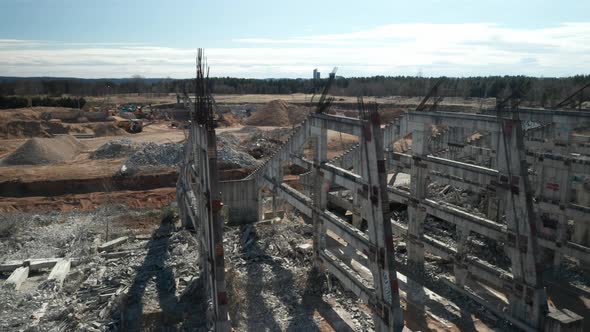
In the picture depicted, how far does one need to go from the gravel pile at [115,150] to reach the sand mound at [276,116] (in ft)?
73.8

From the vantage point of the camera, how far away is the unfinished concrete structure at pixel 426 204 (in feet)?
36.2

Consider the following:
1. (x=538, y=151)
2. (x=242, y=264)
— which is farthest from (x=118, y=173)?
(x=538, y=151)

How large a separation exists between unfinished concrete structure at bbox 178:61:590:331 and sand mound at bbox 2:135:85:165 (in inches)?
782

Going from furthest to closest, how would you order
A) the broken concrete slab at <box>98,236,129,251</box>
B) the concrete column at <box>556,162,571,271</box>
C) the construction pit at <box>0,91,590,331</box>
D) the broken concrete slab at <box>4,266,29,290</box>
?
the broken concrete slab at <box>98,236,129,251</box> < the concrete column at <box>556,162,571,271</box> < the broken concrete slab at <box>4,266,29,290</box> < the construction pit at <box>0,91,590,331</box>

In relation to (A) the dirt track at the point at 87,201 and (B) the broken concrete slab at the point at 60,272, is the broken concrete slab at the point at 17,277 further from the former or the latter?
(A) the dirt track at the point at 87,201

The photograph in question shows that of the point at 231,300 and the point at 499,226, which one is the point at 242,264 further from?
the point at 499,226

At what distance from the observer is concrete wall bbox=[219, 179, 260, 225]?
21.3 metres

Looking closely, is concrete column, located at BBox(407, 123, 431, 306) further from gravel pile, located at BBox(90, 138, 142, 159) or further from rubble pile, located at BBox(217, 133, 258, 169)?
gravel pile, located at BBox(90, 138, 142, 159)

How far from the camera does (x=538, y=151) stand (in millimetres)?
18781

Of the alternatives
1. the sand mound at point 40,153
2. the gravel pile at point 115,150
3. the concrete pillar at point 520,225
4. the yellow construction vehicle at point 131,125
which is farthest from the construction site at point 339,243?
the yellow construction vehicle at point 131,125

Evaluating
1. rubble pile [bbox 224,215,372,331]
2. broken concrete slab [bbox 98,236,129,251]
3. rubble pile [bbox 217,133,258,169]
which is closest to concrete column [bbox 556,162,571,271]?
rubble pile [bbox 224,215,372,331]

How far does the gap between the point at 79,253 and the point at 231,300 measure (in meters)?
7.03

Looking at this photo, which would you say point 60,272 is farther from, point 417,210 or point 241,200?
point 417,210

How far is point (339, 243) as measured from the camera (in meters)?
19.0
